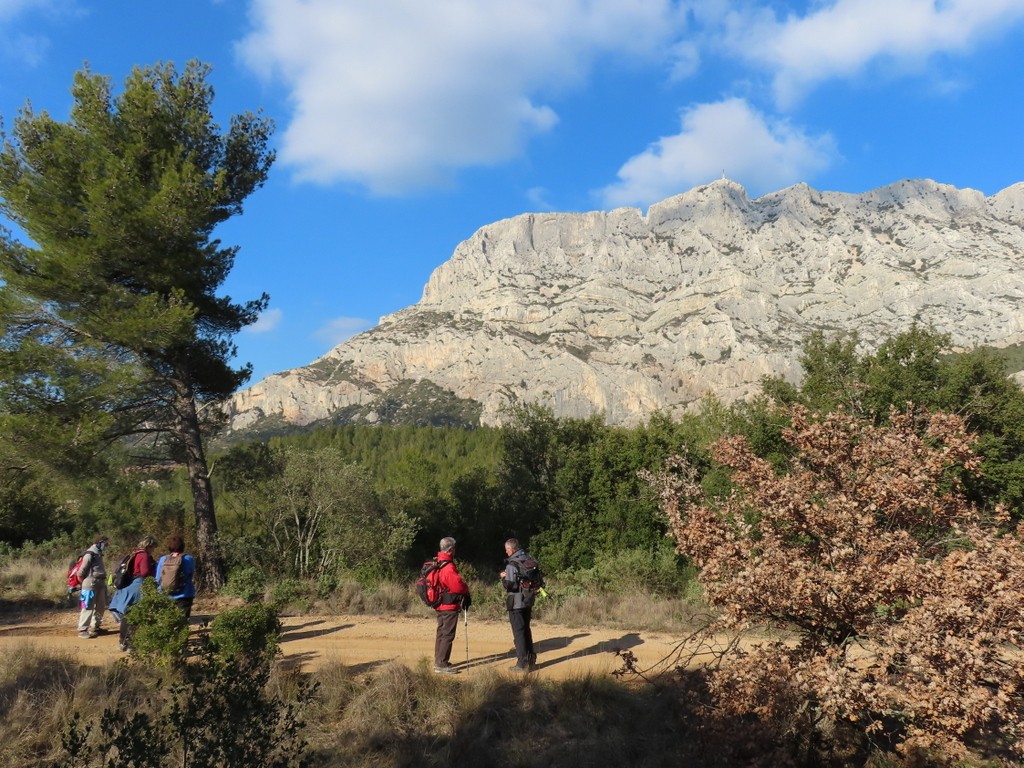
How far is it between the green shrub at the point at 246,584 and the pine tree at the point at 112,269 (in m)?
0.68

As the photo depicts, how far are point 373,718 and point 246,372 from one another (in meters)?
11.4

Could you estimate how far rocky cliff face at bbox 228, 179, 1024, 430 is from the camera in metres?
133

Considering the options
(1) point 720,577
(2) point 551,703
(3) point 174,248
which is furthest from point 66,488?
(1) point 720,577

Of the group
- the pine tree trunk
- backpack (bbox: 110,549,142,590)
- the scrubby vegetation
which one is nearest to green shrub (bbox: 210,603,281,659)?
the scrubby vegetation

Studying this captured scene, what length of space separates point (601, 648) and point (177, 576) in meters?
6.63

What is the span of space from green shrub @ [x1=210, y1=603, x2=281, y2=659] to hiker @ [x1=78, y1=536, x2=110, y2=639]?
14.2ft

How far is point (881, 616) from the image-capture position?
453 cm

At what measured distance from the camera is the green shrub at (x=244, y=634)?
700 centimetres

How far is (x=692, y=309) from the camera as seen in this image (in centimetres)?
15662

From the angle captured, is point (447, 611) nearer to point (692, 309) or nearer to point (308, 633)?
point (308, 633)

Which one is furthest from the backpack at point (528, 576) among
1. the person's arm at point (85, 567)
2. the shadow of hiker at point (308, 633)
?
the person's arm at point (85, 567)

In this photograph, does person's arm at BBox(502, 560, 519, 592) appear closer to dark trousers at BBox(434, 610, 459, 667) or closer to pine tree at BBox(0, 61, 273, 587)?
dark trousers at BBox(434, 610, 459, 667)

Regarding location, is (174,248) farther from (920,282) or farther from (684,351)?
(920,282)

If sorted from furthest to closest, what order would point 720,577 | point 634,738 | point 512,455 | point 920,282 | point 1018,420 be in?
point 920,282 → point 512,455 → point 1018,420 → point 634,738 → point 720,577
